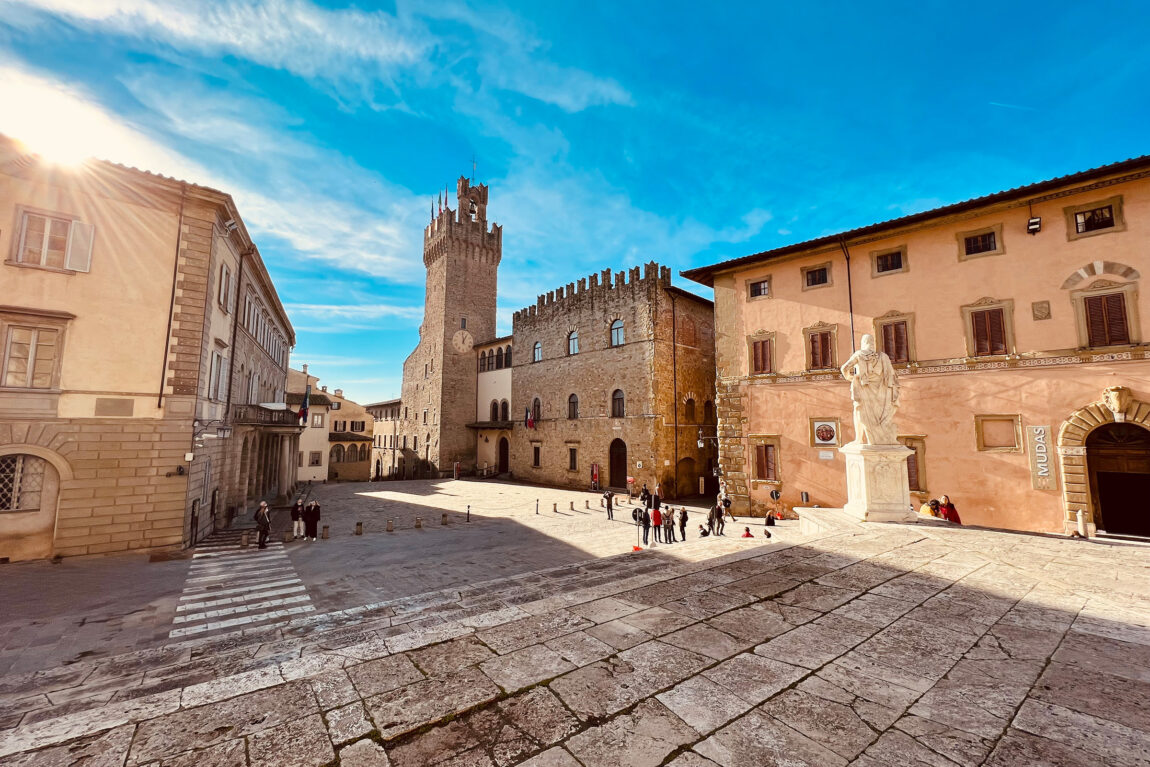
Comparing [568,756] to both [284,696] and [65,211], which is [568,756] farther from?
[65,211]

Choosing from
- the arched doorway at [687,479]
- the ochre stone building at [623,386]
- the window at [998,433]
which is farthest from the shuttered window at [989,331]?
the arched doorway at [687,479]

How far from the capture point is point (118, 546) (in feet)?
40.3

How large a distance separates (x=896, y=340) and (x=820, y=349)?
248cm

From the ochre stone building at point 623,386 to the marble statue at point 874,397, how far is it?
1683cm

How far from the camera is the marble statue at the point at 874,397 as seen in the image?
390 inches

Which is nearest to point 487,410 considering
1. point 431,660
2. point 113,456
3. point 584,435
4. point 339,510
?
point 584,435

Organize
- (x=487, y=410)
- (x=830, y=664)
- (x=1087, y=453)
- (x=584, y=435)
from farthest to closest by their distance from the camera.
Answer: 1. (x=487, y=410)
2. (x=584, y=435)
3. (x=1087, y=453)
4. (x=830, y=664)

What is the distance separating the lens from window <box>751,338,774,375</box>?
64.7 ft

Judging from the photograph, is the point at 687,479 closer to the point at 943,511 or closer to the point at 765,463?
the point at 765,463

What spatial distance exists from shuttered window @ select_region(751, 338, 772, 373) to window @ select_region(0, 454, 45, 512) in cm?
2280

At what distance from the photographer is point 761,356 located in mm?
20000

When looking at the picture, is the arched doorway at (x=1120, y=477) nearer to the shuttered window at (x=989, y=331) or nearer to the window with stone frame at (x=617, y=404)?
the shuttered window at (x=989, y=331)

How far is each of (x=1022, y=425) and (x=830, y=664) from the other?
16.1m

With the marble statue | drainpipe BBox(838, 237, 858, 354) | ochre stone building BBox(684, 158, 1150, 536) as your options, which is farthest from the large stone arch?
the marble statue
